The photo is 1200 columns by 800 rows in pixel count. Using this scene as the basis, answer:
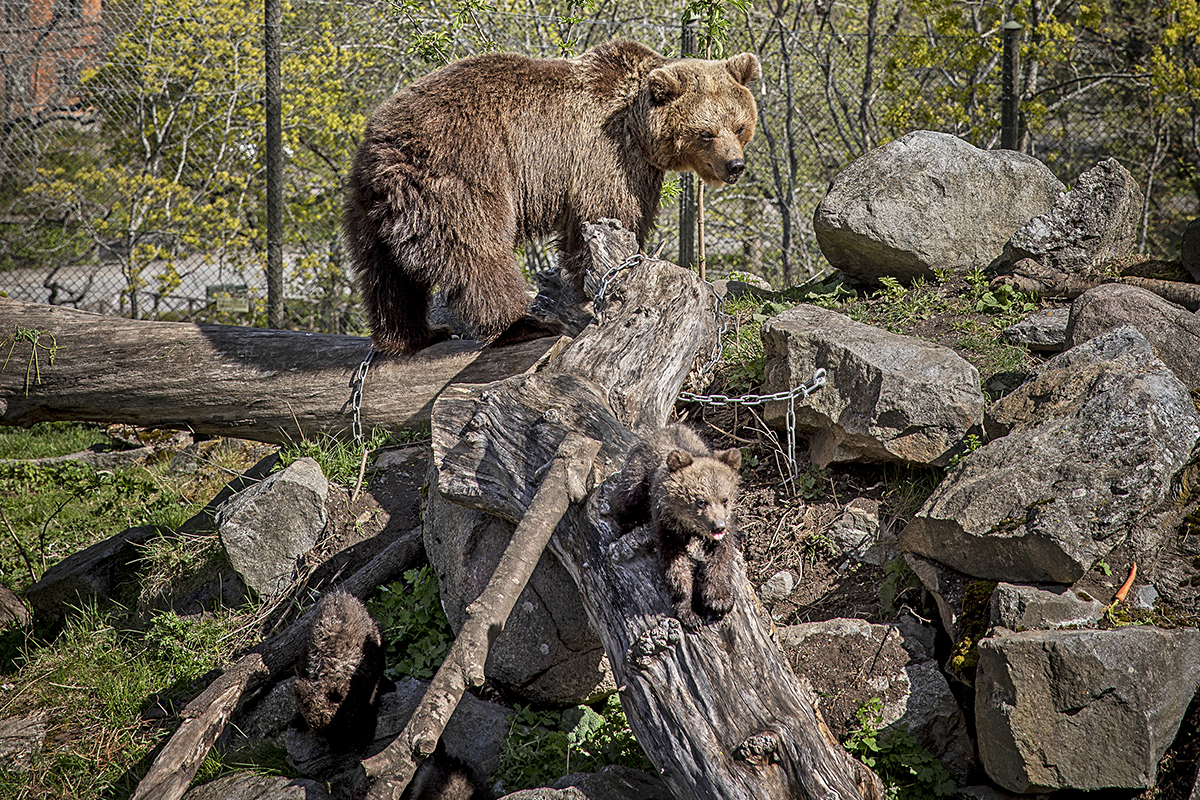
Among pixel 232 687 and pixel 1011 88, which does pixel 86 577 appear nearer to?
pixel 232 687

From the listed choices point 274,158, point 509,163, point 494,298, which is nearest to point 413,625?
point 494,298

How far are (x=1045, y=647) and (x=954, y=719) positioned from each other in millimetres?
535

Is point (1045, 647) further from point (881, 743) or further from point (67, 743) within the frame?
point (67, 743)

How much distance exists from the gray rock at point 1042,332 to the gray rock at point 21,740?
528 centimetres

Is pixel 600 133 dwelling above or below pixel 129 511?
above

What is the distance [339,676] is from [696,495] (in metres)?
1.88

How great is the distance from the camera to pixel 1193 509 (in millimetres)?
3328

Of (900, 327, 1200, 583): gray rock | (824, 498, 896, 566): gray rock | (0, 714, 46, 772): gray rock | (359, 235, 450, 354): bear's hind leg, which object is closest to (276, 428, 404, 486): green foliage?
(359, 235, 450, 354): bear's hind leg

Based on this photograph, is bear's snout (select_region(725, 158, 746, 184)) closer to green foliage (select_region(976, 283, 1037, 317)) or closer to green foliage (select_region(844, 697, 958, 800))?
green foliage (select_region(976, 283, 1037, 317))

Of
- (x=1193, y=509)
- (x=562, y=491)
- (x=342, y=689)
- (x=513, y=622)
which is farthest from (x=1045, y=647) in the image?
(x=342, y=689)

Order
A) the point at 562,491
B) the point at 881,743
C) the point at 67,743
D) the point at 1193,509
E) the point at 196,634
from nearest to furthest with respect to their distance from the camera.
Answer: the point at 562,491
the point at 881,743
the point at 1193,509
the point at 67,743
the point at 196,634

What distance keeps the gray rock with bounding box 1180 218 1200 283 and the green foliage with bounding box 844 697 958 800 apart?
141 inches

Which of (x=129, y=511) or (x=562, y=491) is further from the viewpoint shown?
(x=129, y=511)

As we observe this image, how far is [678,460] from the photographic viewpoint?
8.44 ft
